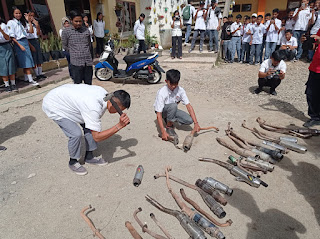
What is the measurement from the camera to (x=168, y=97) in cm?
408

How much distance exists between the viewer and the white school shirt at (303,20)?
8.91 m

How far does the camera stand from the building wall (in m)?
8.30

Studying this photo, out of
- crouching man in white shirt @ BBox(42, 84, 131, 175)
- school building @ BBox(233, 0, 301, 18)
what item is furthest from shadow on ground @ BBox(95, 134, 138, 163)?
school building @ BBox(233, 0, 301, 18)

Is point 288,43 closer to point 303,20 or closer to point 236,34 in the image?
point 303,20

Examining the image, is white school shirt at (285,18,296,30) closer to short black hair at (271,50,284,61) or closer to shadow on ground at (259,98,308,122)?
short black hair at (271,50,284,61)

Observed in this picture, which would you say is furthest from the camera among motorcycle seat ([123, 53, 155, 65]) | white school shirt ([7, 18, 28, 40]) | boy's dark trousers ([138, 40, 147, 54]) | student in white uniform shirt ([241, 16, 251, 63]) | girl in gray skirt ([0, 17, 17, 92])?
boy's dark trousers ([138, 40, 147, 54])

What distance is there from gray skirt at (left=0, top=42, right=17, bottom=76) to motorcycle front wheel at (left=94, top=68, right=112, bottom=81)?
2320 millimetres

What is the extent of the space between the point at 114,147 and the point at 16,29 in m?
4.29

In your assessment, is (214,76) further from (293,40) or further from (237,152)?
(237,152)

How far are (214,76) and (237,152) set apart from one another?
16.0ft

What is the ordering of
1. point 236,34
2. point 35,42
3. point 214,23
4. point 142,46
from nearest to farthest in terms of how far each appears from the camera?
point 35,42 < point 236,34 < point 214,23 < point 142,46

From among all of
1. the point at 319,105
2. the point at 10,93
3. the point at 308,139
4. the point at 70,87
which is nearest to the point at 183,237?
the point at 70,87

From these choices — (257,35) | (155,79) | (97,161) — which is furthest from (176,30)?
(97,161)

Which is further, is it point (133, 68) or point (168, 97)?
point (133, 68)
